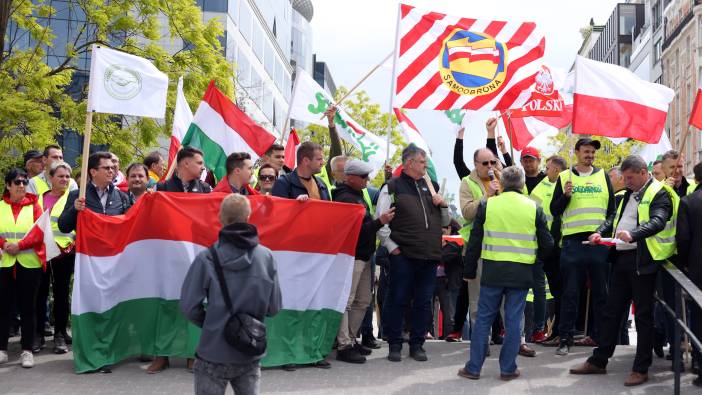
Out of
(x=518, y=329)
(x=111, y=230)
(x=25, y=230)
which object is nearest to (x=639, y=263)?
(x=518, y=329)

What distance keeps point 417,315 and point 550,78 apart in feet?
16.4

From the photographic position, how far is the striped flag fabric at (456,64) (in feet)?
34.3

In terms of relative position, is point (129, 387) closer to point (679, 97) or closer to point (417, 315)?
point (417, 315)

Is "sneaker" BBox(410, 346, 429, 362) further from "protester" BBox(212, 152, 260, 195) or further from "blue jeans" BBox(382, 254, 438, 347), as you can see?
"protester" BBox(212, 152, 260, 195)

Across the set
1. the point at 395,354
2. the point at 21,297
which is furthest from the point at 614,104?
the point at 21,297

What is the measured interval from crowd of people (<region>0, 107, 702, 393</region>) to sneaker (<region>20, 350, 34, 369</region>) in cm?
1

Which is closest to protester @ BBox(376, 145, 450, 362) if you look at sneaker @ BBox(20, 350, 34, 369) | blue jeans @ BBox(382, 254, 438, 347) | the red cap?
blue jeans @ BBox(382, 254, 438, 347)

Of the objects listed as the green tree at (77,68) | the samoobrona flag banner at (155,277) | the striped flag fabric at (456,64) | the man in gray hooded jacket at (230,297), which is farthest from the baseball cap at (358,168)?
the green tree at (77,68)

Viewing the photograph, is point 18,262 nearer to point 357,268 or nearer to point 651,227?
point 357,268

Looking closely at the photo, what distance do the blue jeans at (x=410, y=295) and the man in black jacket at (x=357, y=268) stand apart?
279mm

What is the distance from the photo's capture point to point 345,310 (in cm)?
901

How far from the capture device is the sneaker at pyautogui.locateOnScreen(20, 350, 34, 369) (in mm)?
8516

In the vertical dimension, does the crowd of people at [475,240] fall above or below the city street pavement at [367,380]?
above

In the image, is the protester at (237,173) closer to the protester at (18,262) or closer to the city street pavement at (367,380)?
the city street pavement at (367,380)
